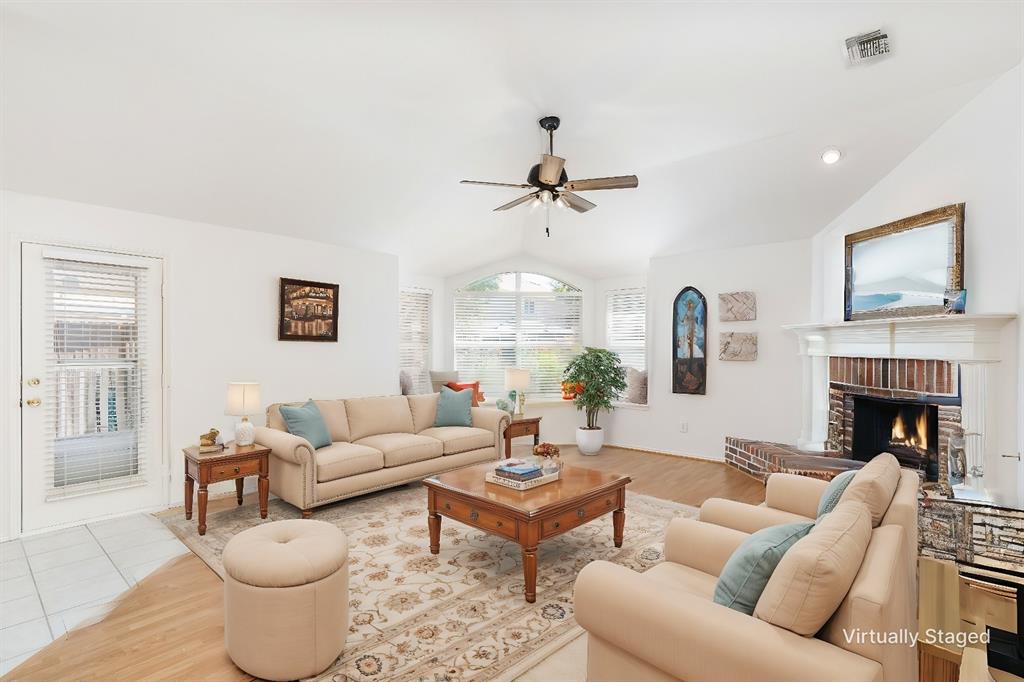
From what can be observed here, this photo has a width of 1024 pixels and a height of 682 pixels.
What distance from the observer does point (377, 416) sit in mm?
5160

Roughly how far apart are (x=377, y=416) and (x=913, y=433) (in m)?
5.00

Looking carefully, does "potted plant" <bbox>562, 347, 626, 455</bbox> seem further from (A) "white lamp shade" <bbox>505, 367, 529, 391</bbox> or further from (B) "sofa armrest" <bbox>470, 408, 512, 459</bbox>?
(B) "sofa armrest" <bbox>470, 408, 512, 459</bbox>

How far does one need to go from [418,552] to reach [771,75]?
3.95m

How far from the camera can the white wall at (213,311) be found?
3.67 m

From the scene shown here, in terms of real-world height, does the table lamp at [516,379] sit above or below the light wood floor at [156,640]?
above

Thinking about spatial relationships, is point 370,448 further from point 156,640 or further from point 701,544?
point 701,544

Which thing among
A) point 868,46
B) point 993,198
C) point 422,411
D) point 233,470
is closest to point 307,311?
point 422,411

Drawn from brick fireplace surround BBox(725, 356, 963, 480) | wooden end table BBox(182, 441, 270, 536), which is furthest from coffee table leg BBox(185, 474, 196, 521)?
brick fireplace surround BBox(725, 356, 963, 480)

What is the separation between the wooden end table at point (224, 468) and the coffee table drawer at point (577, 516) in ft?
7.91

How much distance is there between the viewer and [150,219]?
429 cm

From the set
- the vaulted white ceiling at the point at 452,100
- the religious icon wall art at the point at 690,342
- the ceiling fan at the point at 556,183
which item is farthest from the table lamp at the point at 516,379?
the ceiling fan at the point at 556,183

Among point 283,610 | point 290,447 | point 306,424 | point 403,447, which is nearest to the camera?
point 283,610

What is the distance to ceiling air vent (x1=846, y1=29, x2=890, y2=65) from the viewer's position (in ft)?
9.55

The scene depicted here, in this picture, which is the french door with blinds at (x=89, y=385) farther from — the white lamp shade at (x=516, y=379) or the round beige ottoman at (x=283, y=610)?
the white lamp shade at (x=516, y=379)
